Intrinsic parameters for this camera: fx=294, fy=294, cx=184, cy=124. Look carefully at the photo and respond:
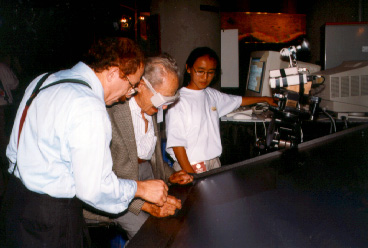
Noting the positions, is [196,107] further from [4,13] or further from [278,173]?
[4,13]

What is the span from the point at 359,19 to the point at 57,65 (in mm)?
6151

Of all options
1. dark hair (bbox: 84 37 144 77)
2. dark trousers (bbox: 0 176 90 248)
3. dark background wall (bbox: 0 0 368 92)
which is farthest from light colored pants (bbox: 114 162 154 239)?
dark background wall (bbox: 0 0 368 92)

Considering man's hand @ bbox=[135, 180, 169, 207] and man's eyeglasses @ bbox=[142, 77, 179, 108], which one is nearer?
man's hand @ bbox=[135, 180, 169, 207]

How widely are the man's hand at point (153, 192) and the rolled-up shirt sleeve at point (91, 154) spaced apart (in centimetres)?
20

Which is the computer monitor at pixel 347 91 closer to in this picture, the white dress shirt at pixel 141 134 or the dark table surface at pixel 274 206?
the dark table surface at pixel 274 206

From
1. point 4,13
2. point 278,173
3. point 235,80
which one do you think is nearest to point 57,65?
point 4,13

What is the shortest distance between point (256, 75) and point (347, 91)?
3.43 feet

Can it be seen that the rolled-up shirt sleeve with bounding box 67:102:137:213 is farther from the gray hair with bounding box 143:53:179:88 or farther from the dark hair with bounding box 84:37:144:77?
the gray hair with bounding box 143:53:179:88

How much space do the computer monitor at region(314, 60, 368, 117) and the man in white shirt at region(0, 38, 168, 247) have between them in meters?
2.14

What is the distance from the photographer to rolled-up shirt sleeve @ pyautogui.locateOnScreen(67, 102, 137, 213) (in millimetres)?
990

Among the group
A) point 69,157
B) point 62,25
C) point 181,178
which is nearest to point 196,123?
point 181,178

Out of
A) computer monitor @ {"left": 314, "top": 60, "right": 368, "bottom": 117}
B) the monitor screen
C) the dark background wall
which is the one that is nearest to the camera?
computer monitor @ {"left": 314, "top": 60, "right": 368, "bottom": 117}

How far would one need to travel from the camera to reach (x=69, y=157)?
1068mm

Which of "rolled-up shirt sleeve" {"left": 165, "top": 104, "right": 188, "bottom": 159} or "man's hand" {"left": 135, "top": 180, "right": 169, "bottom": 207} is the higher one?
"rolled-up shirt sleeve" {"left": 165, "top": 104, "right": 188, "bottom": 159}
